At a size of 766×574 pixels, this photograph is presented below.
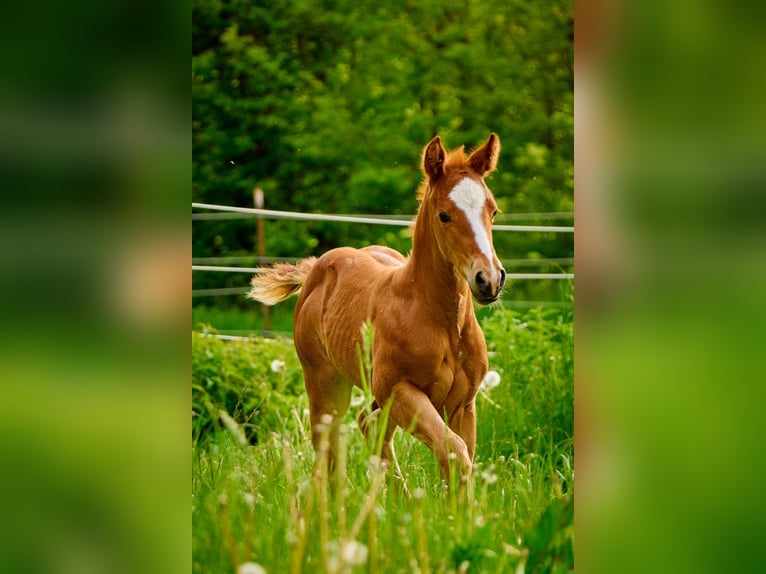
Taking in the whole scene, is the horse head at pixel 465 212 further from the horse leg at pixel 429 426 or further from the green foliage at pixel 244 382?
the green foliage at pixel 244 382

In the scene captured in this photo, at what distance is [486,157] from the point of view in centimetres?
276

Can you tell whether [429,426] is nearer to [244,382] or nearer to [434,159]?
[434,159]

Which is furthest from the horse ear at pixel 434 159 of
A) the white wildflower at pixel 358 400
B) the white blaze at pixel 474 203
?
the white wildflower at pixel 358 400

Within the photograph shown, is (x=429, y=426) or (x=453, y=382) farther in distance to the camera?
(x=453, y=382)

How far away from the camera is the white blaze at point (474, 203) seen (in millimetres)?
2588

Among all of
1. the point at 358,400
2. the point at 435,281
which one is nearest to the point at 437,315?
the point at 435,281

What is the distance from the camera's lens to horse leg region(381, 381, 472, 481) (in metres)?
2.56

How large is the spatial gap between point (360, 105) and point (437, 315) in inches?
49.1
